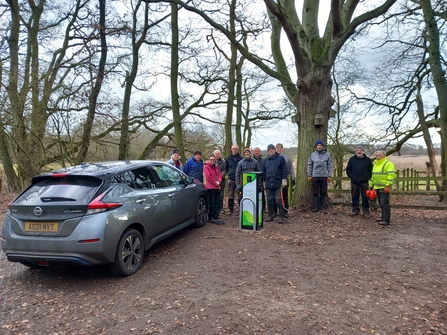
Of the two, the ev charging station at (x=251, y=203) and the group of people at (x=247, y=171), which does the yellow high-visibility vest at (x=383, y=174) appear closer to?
the group of people at (x=247, y=171)

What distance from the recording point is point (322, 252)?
548 centimetres

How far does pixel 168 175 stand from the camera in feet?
20.6

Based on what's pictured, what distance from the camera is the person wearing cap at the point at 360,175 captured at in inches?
315

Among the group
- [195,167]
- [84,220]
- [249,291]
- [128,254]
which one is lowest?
[249,291]

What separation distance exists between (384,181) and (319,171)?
1.47m

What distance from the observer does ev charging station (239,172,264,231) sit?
6816mm

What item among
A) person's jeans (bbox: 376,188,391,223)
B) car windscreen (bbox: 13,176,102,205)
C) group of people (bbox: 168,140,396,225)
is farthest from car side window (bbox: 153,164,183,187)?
person's jeans (bbox: 376,188,391,223)

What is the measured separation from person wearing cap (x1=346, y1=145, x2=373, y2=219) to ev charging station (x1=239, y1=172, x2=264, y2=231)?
9.15 feet

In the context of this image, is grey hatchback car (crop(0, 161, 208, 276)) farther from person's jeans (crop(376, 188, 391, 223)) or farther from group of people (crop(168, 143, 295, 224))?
person's jeans (crop(376, 188, 391, 223))

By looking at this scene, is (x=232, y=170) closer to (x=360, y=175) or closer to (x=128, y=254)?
(x=360, y=175)

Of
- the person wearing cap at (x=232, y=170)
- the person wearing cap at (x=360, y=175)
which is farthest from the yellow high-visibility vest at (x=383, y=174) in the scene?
the person wearing cap at (x=232, y=170)

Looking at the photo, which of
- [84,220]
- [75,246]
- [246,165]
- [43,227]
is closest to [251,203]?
[246,165]

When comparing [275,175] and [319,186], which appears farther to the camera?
[319,186]

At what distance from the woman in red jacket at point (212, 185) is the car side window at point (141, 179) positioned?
213 cm
